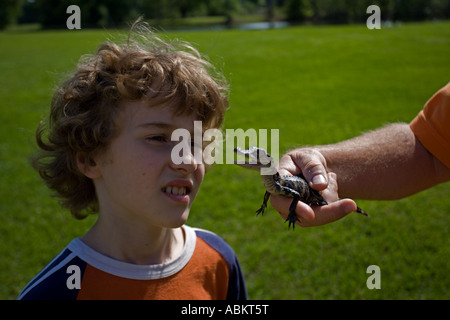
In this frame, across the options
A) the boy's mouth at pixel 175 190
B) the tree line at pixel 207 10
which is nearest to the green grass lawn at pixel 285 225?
the boy's mouth at pixel 175 190

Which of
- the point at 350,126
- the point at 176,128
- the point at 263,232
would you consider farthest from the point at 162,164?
the point at 350,126

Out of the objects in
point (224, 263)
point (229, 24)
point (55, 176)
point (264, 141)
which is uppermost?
point (229, 24)

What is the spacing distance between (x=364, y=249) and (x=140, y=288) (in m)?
4.30

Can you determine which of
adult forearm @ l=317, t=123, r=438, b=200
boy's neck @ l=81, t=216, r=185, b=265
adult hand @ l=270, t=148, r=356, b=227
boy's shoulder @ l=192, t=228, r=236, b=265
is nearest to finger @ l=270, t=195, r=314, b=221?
adult hand @ l=270, t=148, r=356, b=227

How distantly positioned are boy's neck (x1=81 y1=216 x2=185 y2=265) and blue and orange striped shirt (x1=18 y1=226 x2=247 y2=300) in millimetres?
62

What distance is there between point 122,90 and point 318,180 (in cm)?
133

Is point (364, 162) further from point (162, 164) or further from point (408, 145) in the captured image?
point (162, 164)

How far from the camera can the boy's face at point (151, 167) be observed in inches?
87.7

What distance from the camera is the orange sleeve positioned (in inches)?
112

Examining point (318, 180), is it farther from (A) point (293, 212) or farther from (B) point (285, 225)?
(B) point (285, 225)

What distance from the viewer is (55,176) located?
2.86 metres

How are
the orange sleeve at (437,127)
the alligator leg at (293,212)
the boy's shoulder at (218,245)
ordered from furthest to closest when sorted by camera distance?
the boy's shoulder at (218,245) < the orange sleeve at (437,127) < the alligator leg at (293,212)

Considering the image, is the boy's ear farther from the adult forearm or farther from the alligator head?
the adult forearm

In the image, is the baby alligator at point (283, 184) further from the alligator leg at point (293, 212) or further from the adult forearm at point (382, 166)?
the adult forearm at point (382, 166)
